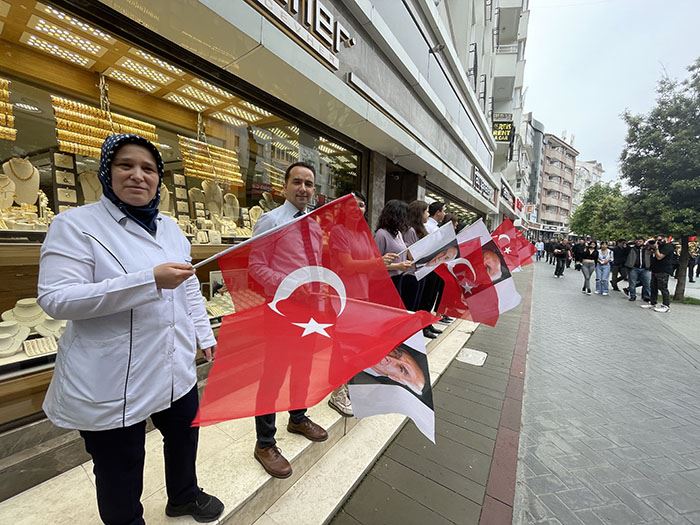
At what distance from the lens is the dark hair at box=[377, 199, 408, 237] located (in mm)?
3625

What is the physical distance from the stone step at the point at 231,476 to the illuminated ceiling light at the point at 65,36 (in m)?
3.53

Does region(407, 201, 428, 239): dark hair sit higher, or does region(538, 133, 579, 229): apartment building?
region(538, 133, 579, 229): apartment building

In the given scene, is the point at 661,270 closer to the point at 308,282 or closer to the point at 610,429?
the point at 610,429

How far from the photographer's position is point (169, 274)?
1198 millimetres

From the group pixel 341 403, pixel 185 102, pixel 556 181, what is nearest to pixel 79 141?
pixel 185 102

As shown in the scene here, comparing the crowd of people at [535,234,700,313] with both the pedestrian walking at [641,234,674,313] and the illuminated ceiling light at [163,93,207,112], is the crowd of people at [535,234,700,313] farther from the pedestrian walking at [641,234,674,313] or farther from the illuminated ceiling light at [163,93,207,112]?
the illuminated ceiling light at [163,93,207,112]

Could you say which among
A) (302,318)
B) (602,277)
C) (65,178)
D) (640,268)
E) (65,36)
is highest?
(65,36)

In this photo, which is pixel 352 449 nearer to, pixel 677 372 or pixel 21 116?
pixel 21 116

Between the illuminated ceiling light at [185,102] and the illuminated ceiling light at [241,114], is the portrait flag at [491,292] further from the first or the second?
the illuminated ceiling light at [185,102]

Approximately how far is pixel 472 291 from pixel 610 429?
1.95 metres

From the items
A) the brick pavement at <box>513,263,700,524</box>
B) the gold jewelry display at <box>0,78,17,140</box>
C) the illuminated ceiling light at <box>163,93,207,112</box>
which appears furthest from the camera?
the illuminated ceiling light at <box>163,93,207,112</box>

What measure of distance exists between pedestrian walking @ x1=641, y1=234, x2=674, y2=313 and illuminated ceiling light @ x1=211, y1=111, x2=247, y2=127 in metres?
11.5

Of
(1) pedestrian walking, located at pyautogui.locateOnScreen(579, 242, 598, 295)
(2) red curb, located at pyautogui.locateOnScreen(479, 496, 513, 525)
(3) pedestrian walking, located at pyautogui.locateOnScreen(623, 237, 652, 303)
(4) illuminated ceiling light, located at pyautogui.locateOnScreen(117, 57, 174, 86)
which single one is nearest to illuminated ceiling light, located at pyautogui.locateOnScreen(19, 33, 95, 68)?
(4) illuminated ceiling light, located at pyautogui.locateOnScreen(117, 57, 174, 86)

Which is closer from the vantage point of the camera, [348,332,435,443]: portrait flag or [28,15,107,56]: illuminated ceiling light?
[348,332,435,443]: portrait flag
